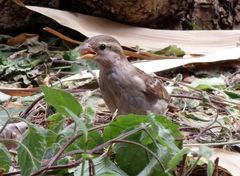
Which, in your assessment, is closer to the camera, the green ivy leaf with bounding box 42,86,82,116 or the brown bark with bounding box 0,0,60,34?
the green ivy leaf with bounding box 42,86,82,116

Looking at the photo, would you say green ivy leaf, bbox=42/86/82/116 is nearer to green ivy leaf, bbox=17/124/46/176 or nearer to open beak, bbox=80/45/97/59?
green ivy leaf, bbox=17/124/46/176

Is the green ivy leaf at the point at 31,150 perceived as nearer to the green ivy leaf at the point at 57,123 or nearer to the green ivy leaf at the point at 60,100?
the green ivy leaf at the point at 60,100

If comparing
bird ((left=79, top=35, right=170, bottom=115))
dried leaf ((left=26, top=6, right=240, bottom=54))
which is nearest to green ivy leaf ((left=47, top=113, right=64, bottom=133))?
bird ((left=79, top=35, right=170, bottom=115))

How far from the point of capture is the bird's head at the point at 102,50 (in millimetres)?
4145

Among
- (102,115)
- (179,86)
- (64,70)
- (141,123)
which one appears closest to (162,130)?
(141,123)

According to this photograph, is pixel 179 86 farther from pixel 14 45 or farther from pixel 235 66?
pixel 14 45

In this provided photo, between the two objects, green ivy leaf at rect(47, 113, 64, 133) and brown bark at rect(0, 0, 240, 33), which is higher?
green ivy leaf at rect(47, 113, 64, 133)

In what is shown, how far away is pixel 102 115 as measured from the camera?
451 centimetres

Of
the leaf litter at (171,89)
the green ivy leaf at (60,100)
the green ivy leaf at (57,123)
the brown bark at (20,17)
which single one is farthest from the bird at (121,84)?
the brown bark at (20,17)

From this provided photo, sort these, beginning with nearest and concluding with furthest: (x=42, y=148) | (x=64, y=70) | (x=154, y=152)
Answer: (x=42, y=148) → (x=154, y=152) → (x=64, y=70)

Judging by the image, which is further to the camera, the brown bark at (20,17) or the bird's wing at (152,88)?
the brown bark at (20,17)

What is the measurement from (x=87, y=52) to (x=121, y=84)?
27 cm

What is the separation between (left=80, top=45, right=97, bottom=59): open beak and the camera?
4.11 meters

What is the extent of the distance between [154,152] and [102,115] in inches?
69.1
